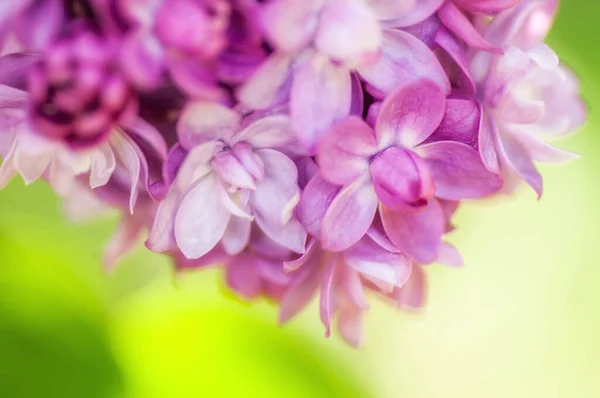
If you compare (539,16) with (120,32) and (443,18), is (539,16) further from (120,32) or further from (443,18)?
(120,32)

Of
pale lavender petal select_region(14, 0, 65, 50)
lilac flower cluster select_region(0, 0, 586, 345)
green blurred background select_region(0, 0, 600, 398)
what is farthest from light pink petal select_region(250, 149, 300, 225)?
green blurred background select_region(0, 0, 600, 398)

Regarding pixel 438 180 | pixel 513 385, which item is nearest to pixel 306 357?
pixel 513 385

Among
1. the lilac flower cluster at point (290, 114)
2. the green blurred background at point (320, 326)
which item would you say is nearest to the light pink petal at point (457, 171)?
the lilac flower cluster at point (290, 114)

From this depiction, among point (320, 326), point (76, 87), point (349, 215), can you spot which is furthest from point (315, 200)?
point (320, 326)

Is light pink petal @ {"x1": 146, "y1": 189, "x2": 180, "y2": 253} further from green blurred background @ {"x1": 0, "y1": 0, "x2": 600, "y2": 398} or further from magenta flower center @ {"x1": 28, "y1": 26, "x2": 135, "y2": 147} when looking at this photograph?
green blurred background @ {"x1": 0, "y1": 0, "x2": 600, "y2": 398}

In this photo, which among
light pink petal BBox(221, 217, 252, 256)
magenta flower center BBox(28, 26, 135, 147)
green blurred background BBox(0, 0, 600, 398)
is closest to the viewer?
magenta flower center BBox(28, 26, 135, 147)

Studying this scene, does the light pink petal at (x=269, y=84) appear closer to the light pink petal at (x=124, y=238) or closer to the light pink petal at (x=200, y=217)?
the light pink petal at (x=200, y=217)
